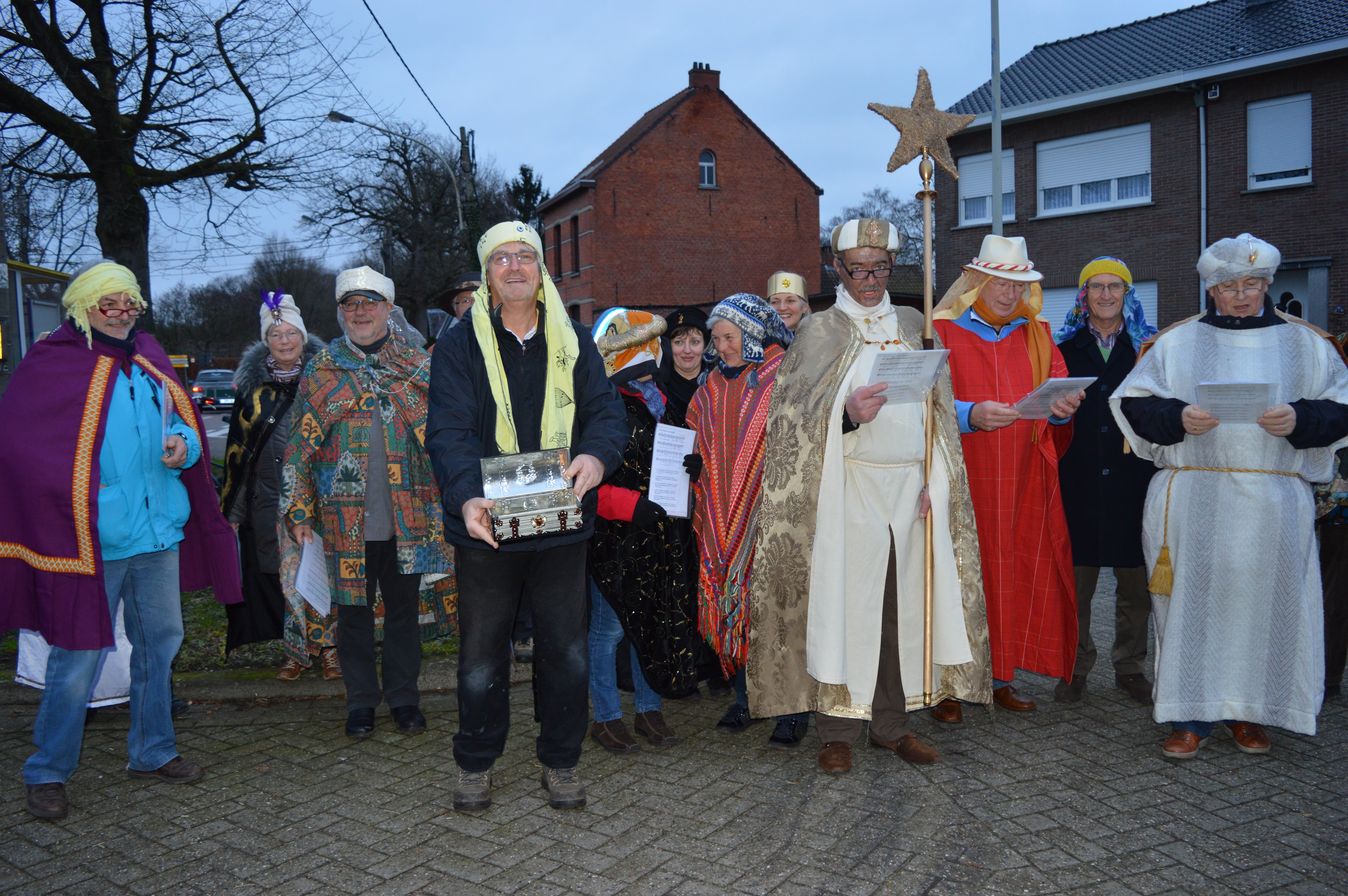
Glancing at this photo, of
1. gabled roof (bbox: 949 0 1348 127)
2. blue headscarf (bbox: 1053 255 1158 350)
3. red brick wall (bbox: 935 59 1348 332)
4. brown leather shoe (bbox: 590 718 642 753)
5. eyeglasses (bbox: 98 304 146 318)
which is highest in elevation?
gabled roof (bbox: 949 0 1348 127)

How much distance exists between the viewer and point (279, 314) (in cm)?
553

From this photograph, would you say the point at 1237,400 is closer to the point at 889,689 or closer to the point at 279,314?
the point at 889,689

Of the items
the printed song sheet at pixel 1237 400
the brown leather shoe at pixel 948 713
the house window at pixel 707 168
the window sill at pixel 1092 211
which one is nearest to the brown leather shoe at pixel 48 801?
the brown leather shoe at pixel 948 713

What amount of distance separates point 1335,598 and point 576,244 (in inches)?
1341

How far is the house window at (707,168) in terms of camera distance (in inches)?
1432

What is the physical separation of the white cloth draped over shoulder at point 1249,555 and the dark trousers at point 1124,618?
65cm

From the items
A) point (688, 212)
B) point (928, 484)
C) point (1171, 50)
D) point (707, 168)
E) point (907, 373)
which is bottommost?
point (928, 484)

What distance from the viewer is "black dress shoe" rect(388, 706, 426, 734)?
481 cm

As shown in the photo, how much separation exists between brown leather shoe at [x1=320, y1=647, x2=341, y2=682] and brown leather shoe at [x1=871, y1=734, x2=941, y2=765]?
9.46ft

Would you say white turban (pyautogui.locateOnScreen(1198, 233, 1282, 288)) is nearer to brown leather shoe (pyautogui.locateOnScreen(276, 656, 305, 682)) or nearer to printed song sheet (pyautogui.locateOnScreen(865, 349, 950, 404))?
printed song sheet (pyautogui.locateOnScreen(865, 349, 950, 404))

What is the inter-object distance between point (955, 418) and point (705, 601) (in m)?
1.37

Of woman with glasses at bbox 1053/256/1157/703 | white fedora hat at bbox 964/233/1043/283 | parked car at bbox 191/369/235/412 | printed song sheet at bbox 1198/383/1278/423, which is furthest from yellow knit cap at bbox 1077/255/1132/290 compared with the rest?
parked car at bbox 191/369/235/412

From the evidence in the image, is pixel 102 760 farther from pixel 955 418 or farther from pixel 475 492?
pixel 955 418

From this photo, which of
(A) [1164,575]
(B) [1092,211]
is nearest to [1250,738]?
(A) [1164,575]
